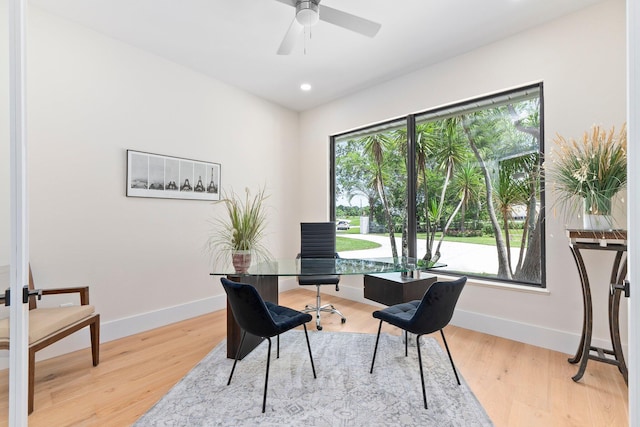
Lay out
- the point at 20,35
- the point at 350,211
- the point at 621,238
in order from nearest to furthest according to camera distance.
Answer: the point at 20,35
the point at 621,238
the point at 350,211

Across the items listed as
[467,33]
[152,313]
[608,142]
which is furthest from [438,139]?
[152,313]

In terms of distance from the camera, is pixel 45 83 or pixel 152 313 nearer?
pixel 45 83

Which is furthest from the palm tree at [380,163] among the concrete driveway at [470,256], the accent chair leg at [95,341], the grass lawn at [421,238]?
the accent chair leg at [95,341]

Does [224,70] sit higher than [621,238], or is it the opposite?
[224,70]

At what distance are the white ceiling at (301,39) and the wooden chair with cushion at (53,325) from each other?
2.36 metres

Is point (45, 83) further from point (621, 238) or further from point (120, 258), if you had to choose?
point (621, 238)

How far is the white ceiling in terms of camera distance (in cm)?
251

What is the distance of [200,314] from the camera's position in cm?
362

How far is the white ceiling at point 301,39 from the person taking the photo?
2508mm

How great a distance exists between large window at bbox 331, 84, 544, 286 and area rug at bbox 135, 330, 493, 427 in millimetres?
1113

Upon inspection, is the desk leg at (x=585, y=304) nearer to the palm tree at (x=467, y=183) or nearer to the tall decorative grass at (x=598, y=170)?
the tall decorative grass at (x=598, y=170)

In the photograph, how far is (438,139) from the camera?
3.60m

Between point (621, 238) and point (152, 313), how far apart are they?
13.5 feet

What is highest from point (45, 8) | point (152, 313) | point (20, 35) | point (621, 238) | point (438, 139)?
point (45, 8)
